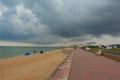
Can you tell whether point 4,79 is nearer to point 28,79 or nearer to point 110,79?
point 28,79

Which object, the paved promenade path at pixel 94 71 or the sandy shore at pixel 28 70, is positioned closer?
the paved promenade path at pixel 94 71

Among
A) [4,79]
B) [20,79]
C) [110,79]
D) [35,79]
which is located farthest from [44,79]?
[110,79]

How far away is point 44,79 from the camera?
1385 cm

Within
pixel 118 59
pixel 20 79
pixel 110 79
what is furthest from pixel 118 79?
pixel 118 59

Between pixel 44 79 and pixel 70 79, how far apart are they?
158 cm

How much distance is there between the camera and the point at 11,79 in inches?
581

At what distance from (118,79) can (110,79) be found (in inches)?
16.2

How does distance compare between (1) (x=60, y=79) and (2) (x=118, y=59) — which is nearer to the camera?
(1) (x=60, y=79)

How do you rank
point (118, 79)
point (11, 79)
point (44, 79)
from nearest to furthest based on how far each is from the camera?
point (118, 79), point (44, 79), point (11, 79)

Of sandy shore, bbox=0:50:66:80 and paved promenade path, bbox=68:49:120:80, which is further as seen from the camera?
sandy shore, bbox=0:50:66:80

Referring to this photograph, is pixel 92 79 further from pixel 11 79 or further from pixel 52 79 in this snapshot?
pixel 11 79

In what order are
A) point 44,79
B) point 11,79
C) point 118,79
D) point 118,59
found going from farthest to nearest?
point 118,59 < point 11,79 < point 44,79 < point 118,79

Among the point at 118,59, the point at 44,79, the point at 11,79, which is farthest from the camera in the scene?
the point at 118,59

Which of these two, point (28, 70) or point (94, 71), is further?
point (28, 70)
